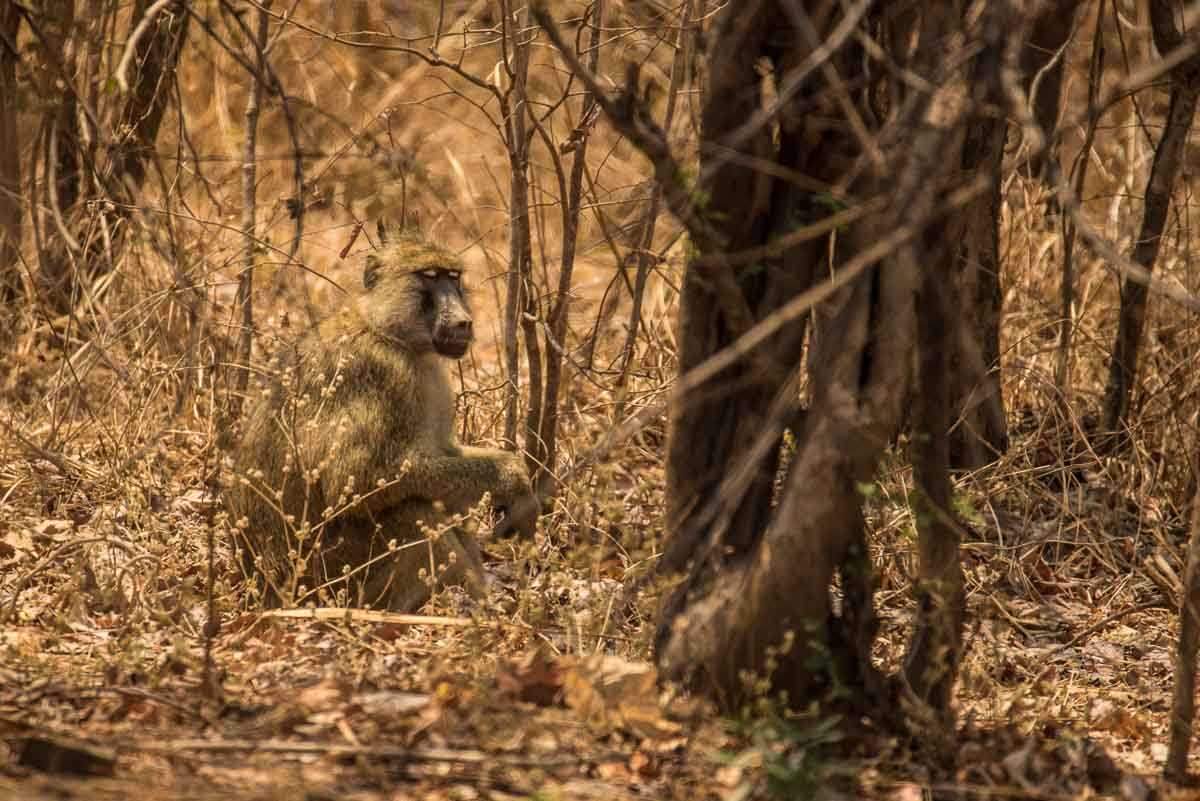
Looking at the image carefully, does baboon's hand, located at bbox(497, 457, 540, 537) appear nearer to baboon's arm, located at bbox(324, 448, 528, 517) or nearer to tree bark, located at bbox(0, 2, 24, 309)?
baboon's arm, located at bbox(324, 448, 528, 517)

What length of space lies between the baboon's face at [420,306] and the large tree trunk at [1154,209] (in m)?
2.91

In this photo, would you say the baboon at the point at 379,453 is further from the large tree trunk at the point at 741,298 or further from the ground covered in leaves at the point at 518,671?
the large tree trunk at the point at 741,298

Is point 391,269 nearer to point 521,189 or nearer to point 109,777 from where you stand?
point 521,189

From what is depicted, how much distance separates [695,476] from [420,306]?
217 cm

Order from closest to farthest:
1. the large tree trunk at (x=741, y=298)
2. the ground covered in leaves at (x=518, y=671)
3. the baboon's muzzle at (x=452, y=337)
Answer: the ground covered in leaves at (x=518, y=671) → the large tree trunk at (x=741, y=298) → the baboon's muzzle at (x=452, y=337)

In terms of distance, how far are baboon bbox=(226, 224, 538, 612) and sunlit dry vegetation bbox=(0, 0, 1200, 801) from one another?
4 cm

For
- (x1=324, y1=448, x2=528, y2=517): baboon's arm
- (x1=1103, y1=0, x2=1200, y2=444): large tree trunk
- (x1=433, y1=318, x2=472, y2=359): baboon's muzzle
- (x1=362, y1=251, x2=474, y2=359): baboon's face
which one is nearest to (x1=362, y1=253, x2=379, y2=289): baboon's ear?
(x1=362, y1=251, x2=474, y2=359): baboon's face

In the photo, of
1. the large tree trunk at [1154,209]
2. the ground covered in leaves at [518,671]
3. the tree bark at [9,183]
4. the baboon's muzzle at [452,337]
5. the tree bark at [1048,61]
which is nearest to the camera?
the ground covered in leaves at [518,671]

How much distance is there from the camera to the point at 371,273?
20.0 ft

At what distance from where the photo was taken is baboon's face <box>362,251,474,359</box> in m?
5.93


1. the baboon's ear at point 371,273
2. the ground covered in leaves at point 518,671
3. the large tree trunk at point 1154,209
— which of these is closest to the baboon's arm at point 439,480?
the ground covered in leaves at point 518,671

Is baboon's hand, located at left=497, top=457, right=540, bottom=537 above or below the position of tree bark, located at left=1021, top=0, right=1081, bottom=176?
below

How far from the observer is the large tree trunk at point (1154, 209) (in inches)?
245

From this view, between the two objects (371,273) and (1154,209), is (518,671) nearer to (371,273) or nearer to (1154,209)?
(371,273)
